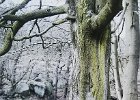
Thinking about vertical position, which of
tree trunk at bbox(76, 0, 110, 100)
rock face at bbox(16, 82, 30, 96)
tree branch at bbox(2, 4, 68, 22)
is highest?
tree branch at bbox(2, 4, 68, 22)

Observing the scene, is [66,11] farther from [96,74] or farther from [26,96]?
[26,96]

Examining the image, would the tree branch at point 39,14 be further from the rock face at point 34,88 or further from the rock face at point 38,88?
the rock face at point 38,88

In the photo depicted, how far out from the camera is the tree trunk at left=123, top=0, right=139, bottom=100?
4953mm

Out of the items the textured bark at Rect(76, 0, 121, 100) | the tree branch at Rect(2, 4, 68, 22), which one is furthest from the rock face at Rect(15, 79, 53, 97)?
the textured bark at Rect(76, 0, 121, 100)

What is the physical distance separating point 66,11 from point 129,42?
165cm

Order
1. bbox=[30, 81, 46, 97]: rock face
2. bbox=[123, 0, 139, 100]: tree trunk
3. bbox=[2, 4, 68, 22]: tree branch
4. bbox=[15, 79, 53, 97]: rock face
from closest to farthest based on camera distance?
bbox=[2, 4, 68, 22]: tree branch
bbox=[123, 0, 139, 100]: tree trunk
bbox=[15, 79, 53, 97]: rock face
bbox=[30, 81, 46, 97]: rock face

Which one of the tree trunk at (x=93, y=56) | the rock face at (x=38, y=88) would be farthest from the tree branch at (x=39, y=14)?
the rock face at (x=38, y=88)

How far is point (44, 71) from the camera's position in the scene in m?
25.3

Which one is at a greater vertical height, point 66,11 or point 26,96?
point 66,11

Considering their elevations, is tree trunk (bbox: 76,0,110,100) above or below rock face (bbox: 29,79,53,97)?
above

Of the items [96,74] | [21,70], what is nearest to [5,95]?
[21,70]

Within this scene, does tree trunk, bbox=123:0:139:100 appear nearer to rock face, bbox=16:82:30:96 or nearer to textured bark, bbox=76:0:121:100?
textured bark, bbox=76:0:121:100

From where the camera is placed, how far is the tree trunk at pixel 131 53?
4.95m

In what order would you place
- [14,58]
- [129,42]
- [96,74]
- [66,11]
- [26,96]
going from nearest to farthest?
[96,74]
[66,11]
[129,42]
[14,58]
[26,96]
